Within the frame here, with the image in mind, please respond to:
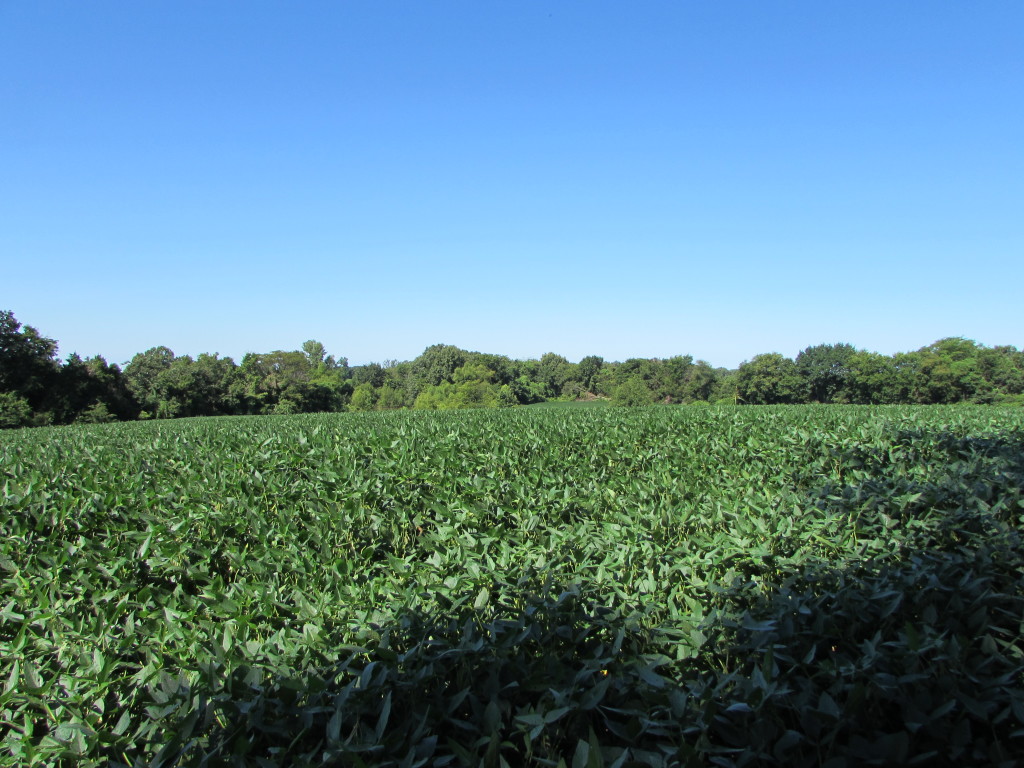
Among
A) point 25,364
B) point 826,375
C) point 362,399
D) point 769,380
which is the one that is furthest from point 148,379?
point 826,375

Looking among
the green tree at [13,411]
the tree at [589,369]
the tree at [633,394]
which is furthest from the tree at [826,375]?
the green tree at [13,411]

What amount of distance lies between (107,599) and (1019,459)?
7517 millimetres

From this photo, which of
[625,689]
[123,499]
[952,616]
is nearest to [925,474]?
[952,616]

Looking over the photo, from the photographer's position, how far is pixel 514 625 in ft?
6.68

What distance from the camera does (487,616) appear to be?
7.34 feet

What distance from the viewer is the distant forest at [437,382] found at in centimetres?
3903

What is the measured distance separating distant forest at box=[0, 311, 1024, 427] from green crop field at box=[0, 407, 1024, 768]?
4092 cm

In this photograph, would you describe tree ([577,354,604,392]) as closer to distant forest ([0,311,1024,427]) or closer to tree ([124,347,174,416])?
distant forest ([0,311,1024,427])

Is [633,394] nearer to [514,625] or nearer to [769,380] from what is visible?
[769,380]

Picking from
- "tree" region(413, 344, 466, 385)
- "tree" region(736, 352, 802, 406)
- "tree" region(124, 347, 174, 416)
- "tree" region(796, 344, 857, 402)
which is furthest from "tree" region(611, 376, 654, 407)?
"tree" region(124, 347, 174, 416)

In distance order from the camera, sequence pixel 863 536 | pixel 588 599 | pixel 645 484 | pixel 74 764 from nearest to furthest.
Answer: pixel 74 764
pixel 588 599
pixel 863 536
pixel 645 484

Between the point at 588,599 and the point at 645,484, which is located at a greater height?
the point at 645,484

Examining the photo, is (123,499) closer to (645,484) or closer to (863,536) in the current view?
(645,484)

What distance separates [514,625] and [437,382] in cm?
8476
